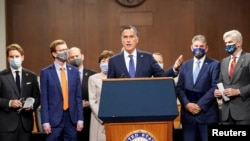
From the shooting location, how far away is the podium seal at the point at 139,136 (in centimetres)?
356

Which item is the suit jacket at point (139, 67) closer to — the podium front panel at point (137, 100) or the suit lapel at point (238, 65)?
the podium front panel at point (137, 100)

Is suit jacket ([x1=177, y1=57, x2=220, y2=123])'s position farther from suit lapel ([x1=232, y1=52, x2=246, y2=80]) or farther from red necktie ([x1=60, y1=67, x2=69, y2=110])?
red necktie ([x1=60, y1=67, x2=69, y2=110])

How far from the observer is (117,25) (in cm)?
918

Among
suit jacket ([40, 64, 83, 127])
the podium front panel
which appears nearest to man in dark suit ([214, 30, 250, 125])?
suit jacket ([40, 64, 83, 127])

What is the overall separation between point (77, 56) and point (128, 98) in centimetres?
285

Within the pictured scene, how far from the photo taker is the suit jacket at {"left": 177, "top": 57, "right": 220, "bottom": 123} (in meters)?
5.37

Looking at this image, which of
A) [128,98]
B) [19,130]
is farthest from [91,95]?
[128,98]

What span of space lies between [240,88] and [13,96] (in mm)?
2355

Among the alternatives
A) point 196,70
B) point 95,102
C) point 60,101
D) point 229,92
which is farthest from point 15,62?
point 229,92

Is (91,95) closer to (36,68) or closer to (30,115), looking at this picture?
(30,115)

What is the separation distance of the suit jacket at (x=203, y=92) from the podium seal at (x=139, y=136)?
1878mm

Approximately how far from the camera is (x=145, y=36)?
9.22 m

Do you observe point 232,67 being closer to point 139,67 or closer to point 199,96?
point 199,96

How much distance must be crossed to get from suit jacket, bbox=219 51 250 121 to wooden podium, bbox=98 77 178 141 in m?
1.84
